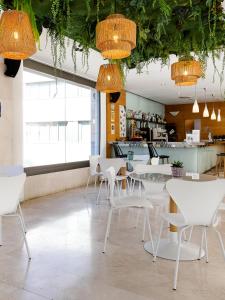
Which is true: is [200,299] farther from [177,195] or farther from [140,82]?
[140,82]

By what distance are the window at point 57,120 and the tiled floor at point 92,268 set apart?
2717mm

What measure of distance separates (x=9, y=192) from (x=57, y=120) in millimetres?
4695

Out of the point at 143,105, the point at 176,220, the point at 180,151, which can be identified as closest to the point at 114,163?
the point at 176,220

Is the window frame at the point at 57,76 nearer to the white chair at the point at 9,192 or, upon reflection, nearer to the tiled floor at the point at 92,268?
the tiled floor at the point at 92,268

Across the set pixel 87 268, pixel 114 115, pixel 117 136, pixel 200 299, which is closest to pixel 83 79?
pixel 114 115

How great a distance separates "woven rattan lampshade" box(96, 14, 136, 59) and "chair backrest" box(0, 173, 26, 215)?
1.47 m

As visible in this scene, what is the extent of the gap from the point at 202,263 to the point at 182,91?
27.6 feet

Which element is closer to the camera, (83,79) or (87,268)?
(87,268)

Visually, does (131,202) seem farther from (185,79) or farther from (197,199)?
(185,79)

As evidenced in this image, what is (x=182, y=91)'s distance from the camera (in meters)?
10.5

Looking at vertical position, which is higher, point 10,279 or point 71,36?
point 71,36

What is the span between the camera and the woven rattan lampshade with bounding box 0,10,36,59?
2.09m

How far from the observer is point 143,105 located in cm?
1140

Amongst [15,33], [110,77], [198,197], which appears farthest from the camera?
[110,77]
